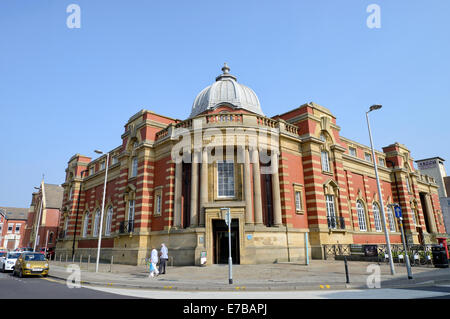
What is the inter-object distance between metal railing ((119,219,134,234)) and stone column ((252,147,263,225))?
39.4ft

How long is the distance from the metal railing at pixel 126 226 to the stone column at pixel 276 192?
Answer: 13.1 meters

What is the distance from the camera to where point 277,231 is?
69.1ft

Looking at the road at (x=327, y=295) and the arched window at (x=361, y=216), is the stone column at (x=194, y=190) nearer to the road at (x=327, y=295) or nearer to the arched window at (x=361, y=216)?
the road at (x=327, y=295)

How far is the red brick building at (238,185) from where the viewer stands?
2091 centimetres

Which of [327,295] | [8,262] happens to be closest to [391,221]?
[327,295]

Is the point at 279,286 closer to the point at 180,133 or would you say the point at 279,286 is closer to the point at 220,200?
the point at 220,200

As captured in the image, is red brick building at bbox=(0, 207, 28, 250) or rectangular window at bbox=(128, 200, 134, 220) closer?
rectangular window at bbox=(128, 200, 134, 220)

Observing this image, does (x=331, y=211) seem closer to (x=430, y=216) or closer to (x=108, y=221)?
(x=108, y=221)

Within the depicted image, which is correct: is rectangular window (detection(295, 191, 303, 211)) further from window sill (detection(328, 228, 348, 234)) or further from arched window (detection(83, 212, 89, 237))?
arched window (detection(83, 212, 89, 237))

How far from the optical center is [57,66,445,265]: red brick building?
20906 mm

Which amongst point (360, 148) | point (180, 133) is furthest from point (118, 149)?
point (360, 148)

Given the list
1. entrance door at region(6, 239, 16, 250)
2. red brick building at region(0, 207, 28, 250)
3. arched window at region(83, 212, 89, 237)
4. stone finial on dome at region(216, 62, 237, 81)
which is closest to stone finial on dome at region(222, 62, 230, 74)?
stone finial on dome at region(216, 62, 237, 81)

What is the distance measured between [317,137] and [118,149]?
884 inches

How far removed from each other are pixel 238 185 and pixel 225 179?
1.23 meters
